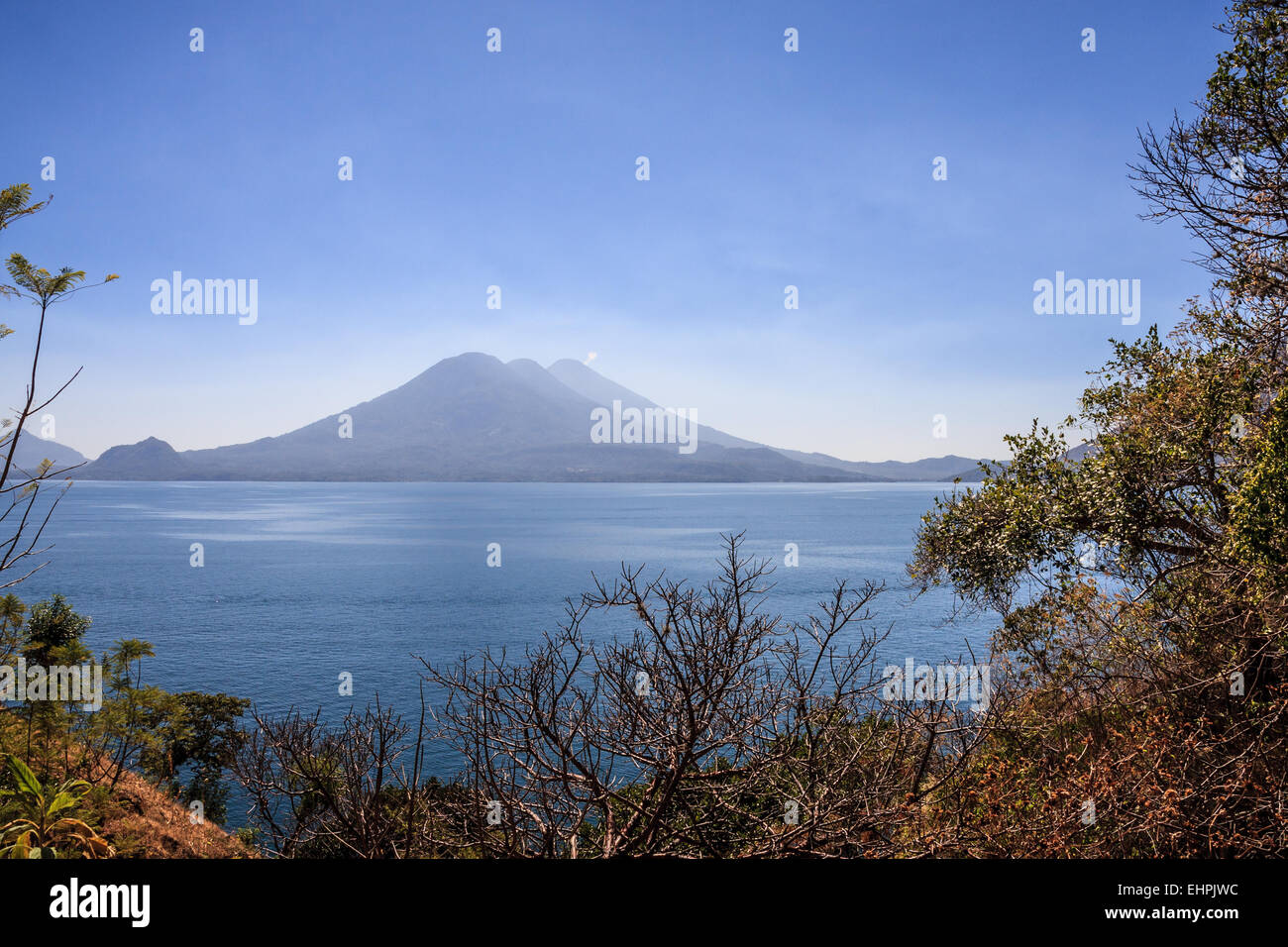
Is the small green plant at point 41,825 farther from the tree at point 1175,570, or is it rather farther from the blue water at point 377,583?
the blue water at point 377,583

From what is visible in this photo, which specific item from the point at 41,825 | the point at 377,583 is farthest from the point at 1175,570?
the point at 377,583

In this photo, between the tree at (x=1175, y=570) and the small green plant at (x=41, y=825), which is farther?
the tree at (x=1175, y=570)

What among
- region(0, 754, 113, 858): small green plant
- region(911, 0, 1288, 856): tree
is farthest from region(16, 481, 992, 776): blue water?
region(0, 754, 113, 858): small green plant

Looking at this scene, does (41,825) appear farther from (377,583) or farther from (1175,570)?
Result: (377,583)

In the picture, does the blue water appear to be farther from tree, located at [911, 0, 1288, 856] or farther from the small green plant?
the small green plant

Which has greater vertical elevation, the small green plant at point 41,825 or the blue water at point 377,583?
the small green plant at point 41,825

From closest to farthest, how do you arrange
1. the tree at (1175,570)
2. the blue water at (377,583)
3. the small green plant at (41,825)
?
the small green plant at (41,825) < the tree at (1175,570) < the blue water at (377,583)

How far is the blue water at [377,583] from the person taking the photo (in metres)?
42.7

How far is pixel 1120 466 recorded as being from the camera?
11438 millimetres

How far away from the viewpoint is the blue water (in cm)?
4272

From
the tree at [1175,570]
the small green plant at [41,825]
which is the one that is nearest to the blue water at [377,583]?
the tree at [1175,570]

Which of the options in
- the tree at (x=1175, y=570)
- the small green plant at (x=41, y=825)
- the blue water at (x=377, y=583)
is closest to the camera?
the small green plant at (x=41, y=825)

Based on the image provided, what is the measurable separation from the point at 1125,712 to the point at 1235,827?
9.21 feet
